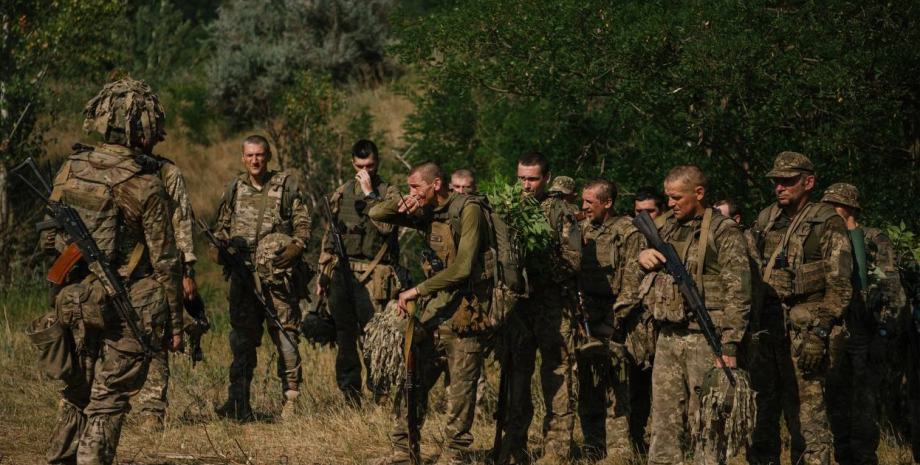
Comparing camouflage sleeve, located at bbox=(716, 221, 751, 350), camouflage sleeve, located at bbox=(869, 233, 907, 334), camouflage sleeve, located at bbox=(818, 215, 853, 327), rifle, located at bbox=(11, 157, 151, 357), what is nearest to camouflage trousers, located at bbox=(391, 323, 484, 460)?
camouflage sleeve, located at bbox=(716, 221, 751, 350)

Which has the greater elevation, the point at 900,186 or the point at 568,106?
the point at 568,106

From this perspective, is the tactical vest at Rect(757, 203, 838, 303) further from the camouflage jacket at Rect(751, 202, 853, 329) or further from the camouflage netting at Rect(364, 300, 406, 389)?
the camouflage netting at Rect(364, 300, 406, 389)

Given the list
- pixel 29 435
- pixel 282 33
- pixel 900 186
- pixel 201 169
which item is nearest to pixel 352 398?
pixel 29 435

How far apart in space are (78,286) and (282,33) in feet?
66.4

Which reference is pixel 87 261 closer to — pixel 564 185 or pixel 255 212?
pixel 255 212

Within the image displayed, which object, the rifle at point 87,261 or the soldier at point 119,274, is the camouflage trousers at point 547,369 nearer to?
the soldier at point 119,274

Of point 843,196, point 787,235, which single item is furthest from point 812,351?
point 843,196

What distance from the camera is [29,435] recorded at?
27.5 feet

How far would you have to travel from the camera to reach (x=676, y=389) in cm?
662

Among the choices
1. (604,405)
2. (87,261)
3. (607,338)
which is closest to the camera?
(87,261)

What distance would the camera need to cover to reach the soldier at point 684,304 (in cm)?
643

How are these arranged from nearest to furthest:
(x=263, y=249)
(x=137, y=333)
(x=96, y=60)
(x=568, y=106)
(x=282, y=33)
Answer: (x=137, y=333) → (x=263, y=249) → (x=568, y=106) → (x=96, y=60) → (x=282, y=33)

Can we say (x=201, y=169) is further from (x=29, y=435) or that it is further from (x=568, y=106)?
(x=29, y=435)

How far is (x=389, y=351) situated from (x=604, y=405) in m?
2.26
